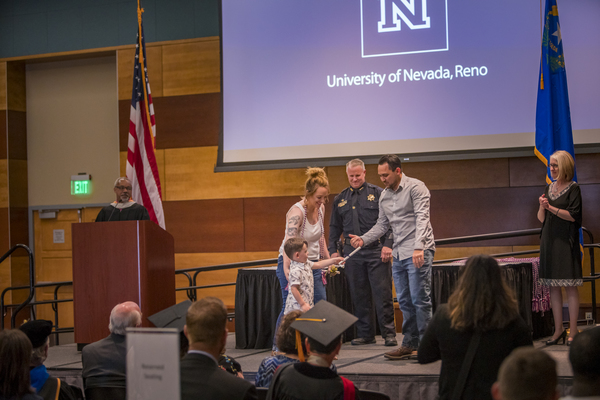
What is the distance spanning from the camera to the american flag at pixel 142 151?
220 inches

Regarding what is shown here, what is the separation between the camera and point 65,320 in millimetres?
7871

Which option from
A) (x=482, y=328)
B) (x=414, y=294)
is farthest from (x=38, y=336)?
(x=414, y=294)

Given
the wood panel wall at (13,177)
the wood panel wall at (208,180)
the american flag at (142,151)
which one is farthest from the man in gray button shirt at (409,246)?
the wood panel wall at (13,177)

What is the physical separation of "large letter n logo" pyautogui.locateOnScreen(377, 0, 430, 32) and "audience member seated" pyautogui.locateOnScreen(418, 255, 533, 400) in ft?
14.3

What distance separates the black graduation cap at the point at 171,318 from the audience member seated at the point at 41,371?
464mm

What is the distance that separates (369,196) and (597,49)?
114 inches

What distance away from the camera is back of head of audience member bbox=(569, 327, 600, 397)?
5.55ft

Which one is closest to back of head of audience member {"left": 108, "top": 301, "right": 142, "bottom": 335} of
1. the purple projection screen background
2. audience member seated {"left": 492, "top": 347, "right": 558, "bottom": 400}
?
audience member seated {"left": 492, "top": 347, "right": 558, "bottom": 400}

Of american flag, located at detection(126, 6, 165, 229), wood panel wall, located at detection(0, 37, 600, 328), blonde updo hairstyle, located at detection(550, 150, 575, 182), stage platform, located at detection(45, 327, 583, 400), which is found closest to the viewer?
stage platform, located at detection(45, 327, 583, 400)

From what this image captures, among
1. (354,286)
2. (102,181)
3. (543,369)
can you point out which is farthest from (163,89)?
(543,369)

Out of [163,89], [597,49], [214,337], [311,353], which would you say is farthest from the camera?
[163,89]

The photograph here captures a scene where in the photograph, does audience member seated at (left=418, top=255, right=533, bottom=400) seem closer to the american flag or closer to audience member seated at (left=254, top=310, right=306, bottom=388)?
audience member seated at (left=254, top=310, right=306, bottom=388)

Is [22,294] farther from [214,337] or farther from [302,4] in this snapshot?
[214,337]

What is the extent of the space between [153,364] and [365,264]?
3458 mm
